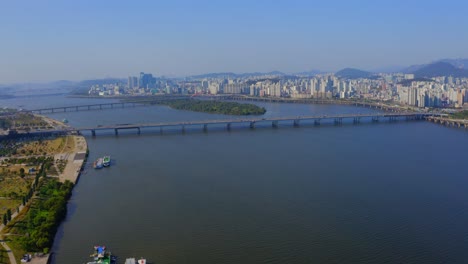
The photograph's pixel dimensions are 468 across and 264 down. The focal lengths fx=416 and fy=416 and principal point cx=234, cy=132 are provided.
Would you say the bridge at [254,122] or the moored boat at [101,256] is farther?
the bridge at [254,122]

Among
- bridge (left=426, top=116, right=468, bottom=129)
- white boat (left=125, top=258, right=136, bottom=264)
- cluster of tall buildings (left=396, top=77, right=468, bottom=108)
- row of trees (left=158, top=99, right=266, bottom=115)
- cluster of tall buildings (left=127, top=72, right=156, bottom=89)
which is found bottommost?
white boat (left=125, top=258, right=136, bottom=264)

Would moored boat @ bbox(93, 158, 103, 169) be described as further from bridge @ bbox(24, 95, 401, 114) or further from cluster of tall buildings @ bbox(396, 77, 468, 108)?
cluster of tall buildings @ bbox(396, 77, 468, 108)

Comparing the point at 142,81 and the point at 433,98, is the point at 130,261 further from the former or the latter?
the point at 142,81

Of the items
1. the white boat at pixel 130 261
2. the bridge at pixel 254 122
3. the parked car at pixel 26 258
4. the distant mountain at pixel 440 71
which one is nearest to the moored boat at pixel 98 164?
the parked car at pixel 26 258

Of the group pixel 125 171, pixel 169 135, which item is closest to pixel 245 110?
pixel 169 135

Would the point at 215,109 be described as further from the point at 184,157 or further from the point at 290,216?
the point at 290,216

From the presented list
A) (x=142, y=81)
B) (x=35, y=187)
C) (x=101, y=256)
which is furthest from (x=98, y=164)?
(x=142, y=81)

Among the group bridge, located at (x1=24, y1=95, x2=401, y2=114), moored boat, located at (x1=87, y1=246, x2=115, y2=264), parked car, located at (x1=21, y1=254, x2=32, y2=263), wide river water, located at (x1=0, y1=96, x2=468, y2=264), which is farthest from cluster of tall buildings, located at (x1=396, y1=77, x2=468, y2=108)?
parked car, located at (x1=21, y1=254, x2=32, y2=263)

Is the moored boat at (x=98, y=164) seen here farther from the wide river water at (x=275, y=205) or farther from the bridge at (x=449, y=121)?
the bridge at (x=449, y=121)
